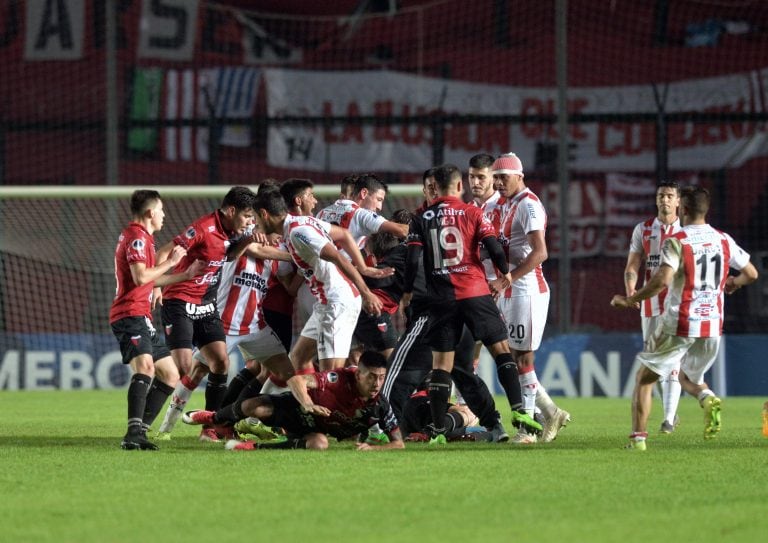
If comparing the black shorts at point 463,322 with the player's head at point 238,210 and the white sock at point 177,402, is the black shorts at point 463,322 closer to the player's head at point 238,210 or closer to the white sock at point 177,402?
the player's head at point 238,210

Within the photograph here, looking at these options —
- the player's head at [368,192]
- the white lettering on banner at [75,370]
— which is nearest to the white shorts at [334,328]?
the player's head at [368,192]

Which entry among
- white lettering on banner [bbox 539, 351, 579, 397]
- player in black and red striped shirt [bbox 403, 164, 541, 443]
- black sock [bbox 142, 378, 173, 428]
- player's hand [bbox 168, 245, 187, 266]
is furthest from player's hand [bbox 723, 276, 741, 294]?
white lettering on banner [bbox 539, 351, 579, 397]

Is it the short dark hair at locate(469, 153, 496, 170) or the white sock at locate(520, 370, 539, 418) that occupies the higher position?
the short dark hair at locate(469, 153, 496, 170)

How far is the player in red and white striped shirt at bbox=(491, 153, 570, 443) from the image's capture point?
996 centimetres

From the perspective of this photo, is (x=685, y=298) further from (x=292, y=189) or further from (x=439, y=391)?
(x=292, y=189)

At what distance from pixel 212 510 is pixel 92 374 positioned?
1331 centimetres

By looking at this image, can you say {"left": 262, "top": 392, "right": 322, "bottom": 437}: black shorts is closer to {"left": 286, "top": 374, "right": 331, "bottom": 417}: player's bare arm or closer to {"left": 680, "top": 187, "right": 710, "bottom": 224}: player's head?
{"left": 286, "top": 374, "right": 331, "bottom": 417}: player's bare arm

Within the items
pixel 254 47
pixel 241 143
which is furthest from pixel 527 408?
pixel 254 47

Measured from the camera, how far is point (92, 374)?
749 inches

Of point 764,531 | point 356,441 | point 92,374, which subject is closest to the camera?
point 764,531

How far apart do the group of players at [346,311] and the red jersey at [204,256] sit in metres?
0.01

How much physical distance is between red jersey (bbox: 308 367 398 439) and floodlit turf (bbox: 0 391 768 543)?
0.22 metres

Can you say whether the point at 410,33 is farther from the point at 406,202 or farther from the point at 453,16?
the point at 406,202

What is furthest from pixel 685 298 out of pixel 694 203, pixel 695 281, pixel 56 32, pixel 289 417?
pixel 56 32
